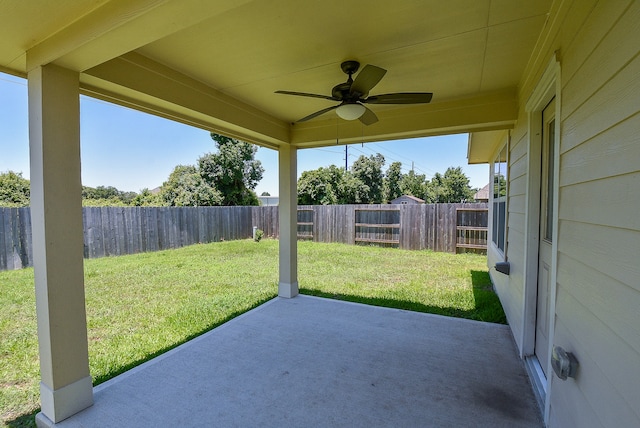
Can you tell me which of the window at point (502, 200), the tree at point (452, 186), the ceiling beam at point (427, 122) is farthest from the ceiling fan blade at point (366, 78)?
the tree at point (452, 186)

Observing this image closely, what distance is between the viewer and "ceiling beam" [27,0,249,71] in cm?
120

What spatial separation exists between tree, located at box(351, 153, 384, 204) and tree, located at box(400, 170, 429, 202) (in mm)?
7624

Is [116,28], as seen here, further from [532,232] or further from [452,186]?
[452,186]

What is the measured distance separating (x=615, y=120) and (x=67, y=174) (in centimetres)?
271

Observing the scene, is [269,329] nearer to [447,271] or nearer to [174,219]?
[447,271]

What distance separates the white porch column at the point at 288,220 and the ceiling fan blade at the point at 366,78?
199 centimetres

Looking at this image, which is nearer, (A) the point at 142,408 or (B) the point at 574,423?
(B) the point at 574,423

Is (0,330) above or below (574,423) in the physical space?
below

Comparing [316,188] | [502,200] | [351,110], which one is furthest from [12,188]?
[502,200]

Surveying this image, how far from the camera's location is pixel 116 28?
134cm

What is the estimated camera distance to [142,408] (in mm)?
1931

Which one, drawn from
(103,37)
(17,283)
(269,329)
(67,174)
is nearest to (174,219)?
(17,283)

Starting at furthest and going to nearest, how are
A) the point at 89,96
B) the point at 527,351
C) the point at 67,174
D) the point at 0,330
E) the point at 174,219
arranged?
the point at 174,219
the point at 0,330
the point at 527,351
the point at 89,96
the point at 67,174

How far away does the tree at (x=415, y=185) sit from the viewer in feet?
91.5
